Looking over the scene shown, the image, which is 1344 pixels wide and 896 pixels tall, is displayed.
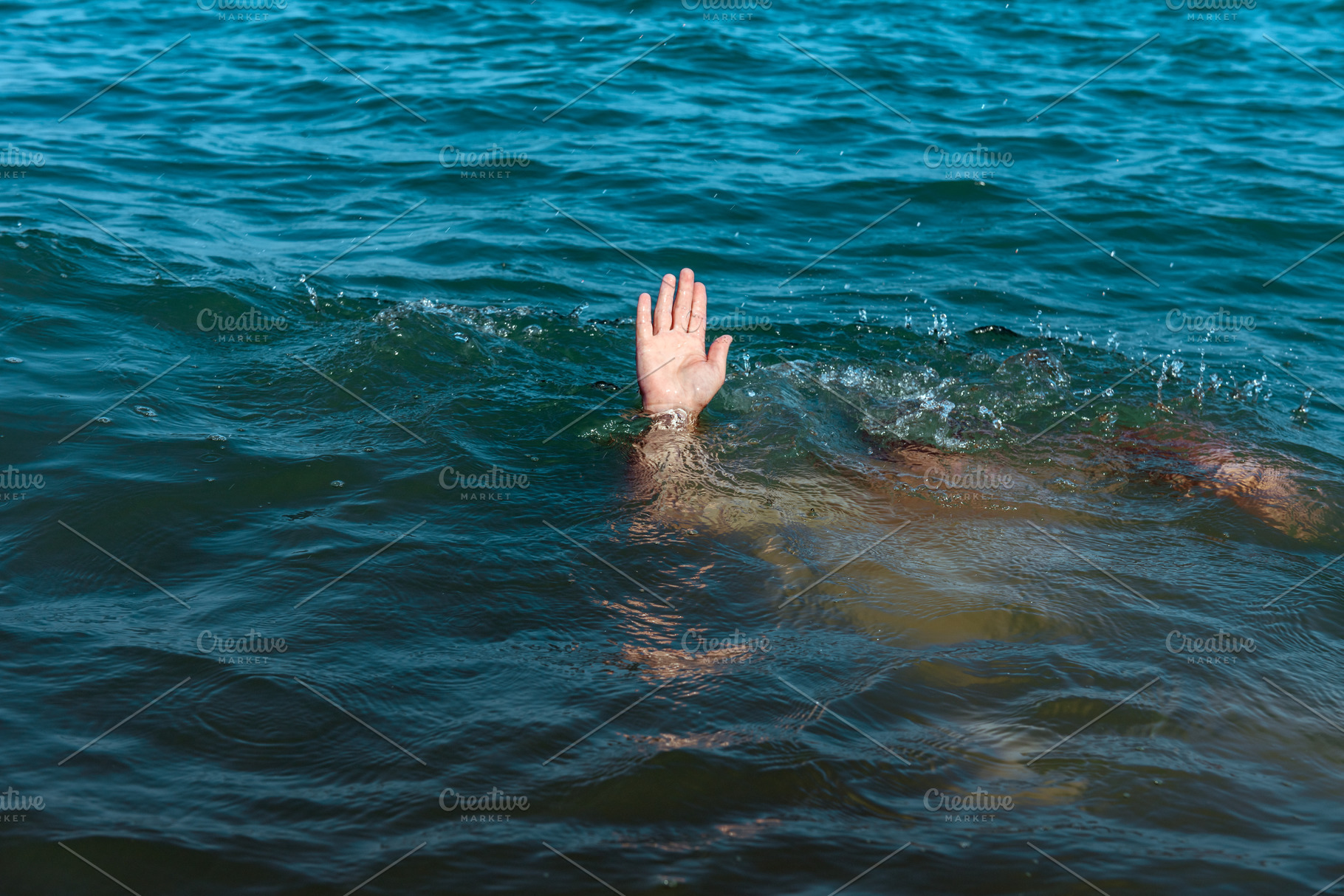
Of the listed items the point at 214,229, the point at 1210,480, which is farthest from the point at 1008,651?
the point at 214,229

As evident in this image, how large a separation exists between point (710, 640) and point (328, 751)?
1.54 m

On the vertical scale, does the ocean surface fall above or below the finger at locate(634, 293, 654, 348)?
below

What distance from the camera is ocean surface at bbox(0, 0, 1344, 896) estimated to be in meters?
3.30

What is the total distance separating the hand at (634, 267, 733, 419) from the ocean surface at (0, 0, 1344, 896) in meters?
0.25

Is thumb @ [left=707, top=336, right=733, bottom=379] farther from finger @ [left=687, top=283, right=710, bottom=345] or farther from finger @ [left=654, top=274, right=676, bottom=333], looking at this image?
finger @ [left=654, top=274, right=676, bottom=333]

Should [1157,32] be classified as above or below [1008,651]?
above

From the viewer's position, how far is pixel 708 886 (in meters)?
3.04

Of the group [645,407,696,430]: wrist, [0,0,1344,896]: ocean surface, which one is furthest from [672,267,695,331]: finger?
[0,0,1344,896]: ocean surface

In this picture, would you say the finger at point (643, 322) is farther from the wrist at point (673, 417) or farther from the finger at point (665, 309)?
the wrist at point (673, 417)

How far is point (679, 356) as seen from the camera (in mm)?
5945

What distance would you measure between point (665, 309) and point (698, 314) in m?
0.21

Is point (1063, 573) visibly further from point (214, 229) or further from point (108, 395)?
point (214, 229)

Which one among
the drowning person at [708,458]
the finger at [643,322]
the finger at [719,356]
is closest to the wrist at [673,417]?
the drowning person at [708,458]

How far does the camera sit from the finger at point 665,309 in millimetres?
5803
